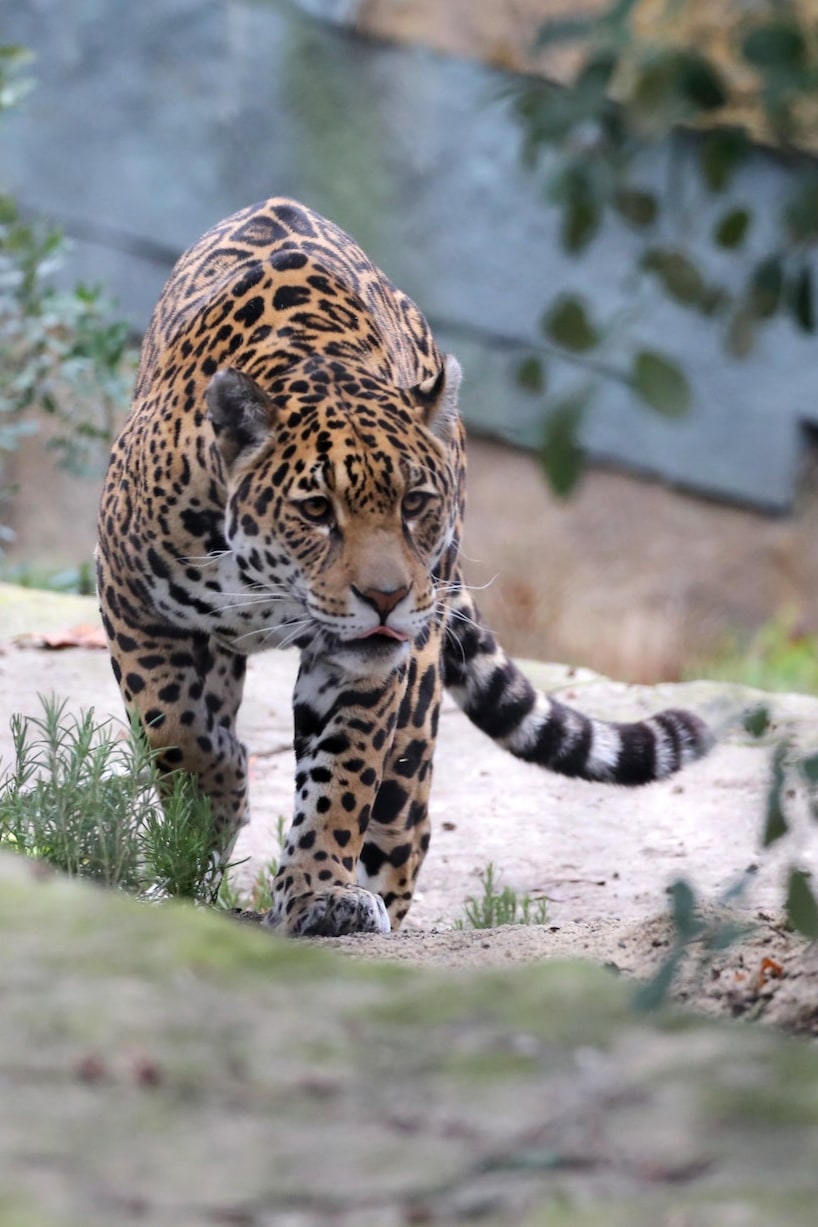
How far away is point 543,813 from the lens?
627 cm

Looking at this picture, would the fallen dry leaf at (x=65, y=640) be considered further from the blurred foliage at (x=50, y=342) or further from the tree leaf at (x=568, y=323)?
the tree leaf at (x=568, y=323)

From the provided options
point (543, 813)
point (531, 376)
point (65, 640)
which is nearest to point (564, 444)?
point (531, 376)

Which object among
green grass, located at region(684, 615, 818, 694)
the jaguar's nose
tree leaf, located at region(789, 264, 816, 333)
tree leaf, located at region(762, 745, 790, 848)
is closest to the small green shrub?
the jaguar's nose

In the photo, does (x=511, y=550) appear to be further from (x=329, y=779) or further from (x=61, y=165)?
(x=329, y=779)

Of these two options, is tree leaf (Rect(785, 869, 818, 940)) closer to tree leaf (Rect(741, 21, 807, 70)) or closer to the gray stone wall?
→ tree leaf (Rect(741, 21, 807, 70))

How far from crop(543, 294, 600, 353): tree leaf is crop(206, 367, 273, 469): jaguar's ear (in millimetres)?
2583

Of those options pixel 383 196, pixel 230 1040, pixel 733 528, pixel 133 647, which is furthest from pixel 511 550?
pixel 230 1040

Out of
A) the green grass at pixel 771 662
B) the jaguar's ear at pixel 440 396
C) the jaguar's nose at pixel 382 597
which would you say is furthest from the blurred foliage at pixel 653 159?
the green grass at pixel 771 662

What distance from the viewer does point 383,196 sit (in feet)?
34.5

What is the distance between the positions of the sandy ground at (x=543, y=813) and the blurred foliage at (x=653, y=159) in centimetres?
214

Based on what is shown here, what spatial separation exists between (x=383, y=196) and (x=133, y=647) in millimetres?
6659

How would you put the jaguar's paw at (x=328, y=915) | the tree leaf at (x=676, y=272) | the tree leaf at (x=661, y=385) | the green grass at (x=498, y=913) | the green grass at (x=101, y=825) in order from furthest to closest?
the green grass at (x=498, y=913) → the jaguar's paw at (x=328, y=915) → the green grass at (x=101, y=825) → the tree leaf at (x=676, y=272) → the tree leaf at (x=661, y=385)

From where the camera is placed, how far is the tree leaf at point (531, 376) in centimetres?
156

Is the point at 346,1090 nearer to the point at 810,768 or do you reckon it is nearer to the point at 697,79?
the point at 810,768
